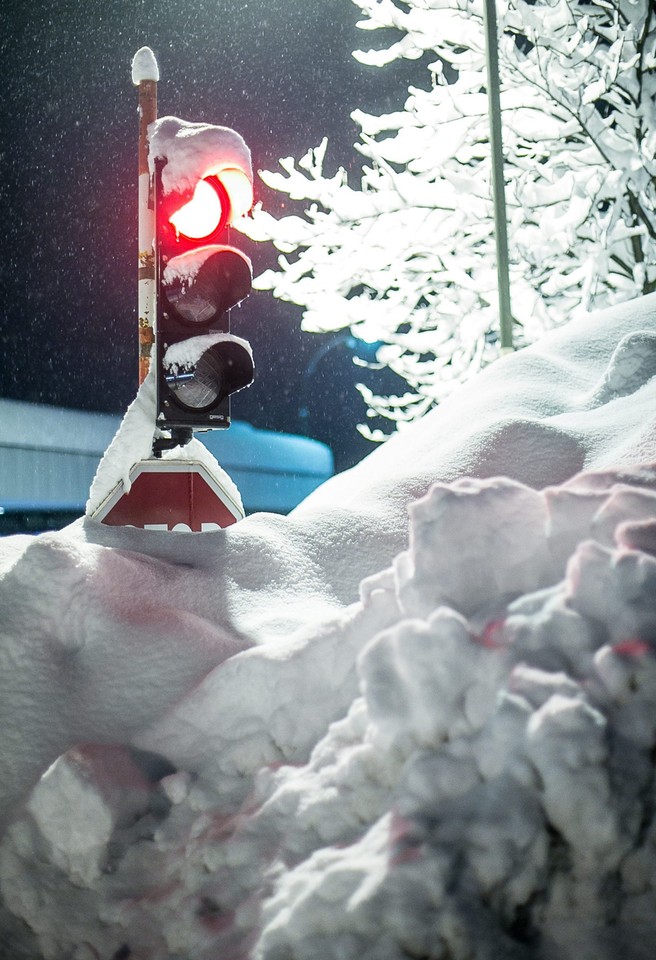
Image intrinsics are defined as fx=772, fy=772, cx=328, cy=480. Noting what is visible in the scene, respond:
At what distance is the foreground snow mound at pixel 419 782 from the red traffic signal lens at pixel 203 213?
1924 mm

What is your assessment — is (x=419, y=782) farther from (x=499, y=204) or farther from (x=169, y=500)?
(x=499, y=204)

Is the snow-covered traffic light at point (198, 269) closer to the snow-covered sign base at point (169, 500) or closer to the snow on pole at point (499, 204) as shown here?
the snow-covered sign base at point (169, 500)

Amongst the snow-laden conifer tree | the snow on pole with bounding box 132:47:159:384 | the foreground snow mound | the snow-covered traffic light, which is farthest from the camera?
the snow-laden conifer tree

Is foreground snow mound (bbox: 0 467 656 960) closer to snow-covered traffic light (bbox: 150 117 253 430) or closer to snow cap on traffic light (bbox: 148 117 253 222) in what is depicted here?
snow-covered traffic light (bbox: 150 117 253 430)

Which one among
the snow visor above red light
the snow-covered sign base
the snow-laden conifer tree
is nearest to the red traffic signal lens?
the snow visor above red light

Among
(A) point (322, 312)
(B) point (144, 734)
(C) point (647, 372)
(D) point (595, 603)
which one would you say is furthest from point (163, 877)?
(A) point (322, 312)

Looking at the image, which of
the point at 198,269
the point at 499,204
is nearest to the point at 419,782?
the point at 198,269

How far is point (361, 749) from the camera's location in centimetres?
149

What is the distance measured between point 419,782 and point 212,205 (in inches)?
102

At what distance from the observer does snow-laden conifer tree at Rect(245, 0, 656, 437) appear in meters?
7.89

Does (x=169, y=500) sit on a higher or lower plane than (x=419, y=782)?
higher

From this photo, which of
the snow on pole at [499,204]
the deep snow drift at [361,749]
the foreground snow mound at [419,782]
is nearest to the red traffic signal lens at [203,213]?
the deep snow drift at [361,749]

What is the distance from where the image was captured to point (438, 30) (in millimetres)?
8602

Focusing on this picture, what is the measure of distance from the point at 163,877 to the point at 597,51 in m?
8.92
